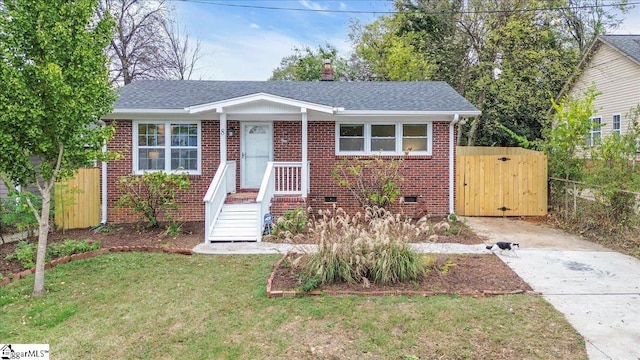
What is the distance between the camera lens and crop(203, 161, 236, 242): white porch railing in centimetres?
831

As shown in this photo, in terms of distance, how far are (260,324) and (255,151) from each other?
7.30 metres

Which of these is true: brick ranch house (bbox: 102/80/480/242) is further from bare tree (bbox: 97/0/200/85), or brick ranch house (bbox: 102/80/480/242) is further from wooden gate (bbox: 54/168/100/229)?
bare tree (bbox: 97/0/200/85)

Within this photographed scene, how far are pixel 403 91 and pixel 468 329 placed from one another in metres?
9.80

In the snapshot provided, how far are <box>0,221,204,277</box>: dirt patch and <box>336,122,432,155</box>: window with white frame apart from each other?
4.50 meters

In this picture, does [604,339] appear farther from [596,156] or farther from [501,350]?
[596,156]

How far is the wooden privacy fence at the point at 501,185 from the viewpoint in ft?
35.8

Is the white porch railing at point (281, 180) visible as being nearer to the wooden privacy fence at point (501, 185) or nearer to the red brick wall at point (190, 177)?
the red brick wall at point (190, 177)

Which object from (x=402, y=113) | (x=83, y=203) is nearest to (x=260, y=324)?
(x=402, y=113)

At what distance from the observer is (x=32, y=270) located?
6215 mm

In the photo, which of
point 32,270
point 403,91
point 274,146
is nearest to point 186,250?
point 32,270

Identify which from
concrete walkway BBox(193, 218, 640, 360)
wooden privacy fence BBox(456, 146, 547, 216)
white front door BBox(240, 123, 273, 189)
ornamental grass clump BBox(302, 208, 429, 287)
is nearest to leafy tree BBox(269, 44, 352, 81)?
white front door BBox(240, 123, 273, 189)

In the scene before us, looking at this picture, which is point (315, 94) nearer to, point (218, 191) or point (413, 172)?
point (413, 172)

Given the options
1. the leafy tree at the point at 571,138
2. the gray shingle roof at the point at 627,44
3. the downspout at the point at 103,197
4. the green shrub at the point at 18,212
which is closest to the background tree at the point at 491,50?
the gray shingle roof at the point at 627,44

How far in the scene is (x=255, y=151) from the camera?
1097 cm
